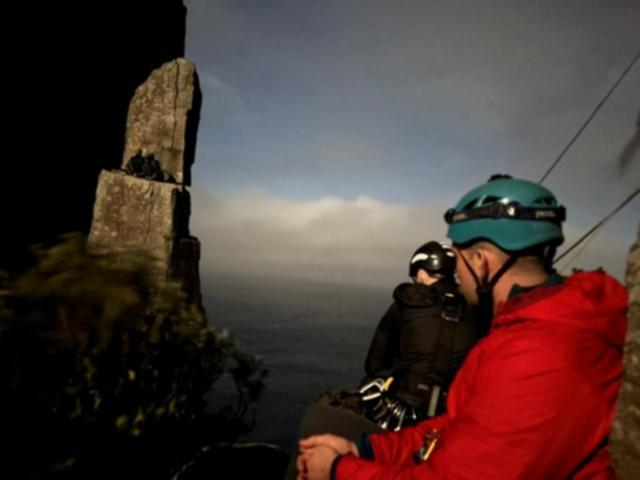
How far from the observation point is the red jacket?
155 centimetres

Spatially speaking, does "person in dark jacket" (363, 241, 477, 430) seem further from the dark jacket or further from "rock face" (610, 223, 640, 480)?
"rock face" (610, 223, 640, 480)

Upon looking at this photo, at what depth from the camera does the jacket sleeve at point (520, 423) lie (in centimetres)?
154

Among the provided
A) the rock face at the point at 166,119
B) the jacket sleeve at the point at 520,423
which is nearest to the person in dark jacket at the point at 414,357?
the jacket sleeve at the point at 520,423

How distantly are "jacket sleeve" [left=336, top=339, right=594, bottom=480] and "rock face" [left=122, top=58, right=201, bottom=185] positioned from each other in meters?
8.55

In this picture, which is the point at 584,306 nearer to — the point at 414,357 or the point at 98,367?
the point at 414,357

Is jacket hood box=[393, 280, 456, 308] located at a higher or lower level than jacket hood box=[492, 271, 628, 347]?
lower

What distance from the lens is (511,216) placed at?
2.32 m

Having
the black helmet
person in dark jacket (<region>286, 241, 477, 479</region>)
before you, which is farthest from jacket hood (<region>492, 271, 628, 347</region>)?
the black helmet

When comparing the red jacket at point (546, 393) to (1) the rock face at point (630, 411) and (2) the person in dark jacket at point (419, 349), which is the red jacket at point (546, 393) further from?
(2) the person in dark jacket at point (419, 349)

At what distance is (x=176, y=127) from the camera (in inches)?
366

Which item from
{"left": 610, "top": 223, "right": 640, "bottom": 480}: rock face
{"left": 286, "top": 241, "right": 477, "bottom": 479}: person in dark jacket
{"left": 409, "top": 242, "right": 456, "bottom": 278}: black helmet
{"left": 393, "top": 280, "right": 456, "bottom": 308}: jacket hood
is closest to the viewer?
{"left": 610, "top": 223, "right": 640, "bottom": 480}: rock face

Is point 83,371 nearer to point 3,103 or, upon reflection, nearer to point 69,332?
point 69,332

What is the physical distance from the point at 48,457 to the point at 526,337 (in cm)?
300

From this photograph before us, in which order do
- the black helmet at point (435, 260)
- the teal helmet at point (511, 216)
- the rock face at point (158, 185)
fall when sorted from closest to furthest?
1. the teal helmet at point (511, 216)
2. the black helmet at point (435, 260)
3. the rock face at point (158, 185)
